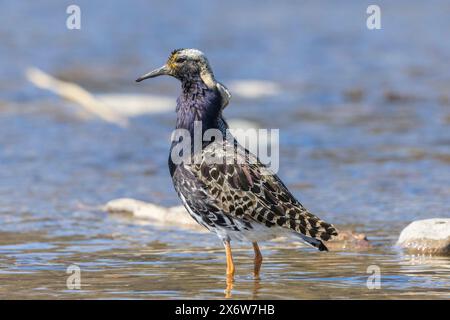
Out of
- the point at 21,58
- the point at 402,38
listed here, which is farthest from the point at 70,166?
the point at 402,38

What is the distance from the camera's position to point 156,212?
11680 millimetres

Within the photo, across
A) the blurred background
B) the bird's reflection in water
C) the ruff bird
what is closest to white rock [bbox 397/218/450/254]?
the blurred background

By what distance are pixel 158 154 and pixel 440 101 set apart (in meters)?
6.15

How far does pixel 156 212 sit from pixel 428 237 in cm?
326

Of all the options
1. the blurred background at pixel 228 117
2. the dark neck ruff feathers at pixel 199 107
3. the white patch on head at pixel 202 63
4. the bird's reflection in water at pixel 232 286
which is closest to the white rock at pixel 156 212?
the blurred background at pixel 228 117

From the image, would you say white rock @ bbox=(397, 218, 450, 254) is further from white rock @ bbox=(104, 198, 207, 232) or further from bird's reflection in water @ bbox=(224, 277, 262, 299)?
white rock @ bbox=(104, 198, 207, 232)

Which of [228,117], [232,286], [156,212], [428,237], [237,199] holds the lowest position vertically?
[232,286]

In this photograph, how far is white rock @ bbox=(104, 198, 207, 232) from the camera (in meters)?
11.4

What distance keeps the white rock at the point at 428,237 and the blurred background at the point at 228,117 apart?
203mm

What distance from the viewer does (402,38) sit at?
2656cm

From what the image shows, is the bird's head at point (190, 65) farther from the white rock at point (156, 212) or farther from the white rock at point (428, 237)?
the white rock at point (428, 237)

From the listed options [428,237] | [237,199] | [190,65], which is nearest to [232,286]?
[237,199]

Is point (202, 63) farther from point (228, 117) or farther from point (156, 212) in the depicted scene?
point (228, 117)

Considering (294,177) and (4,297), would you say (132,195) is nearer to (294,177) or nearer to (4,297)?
(294,177)
